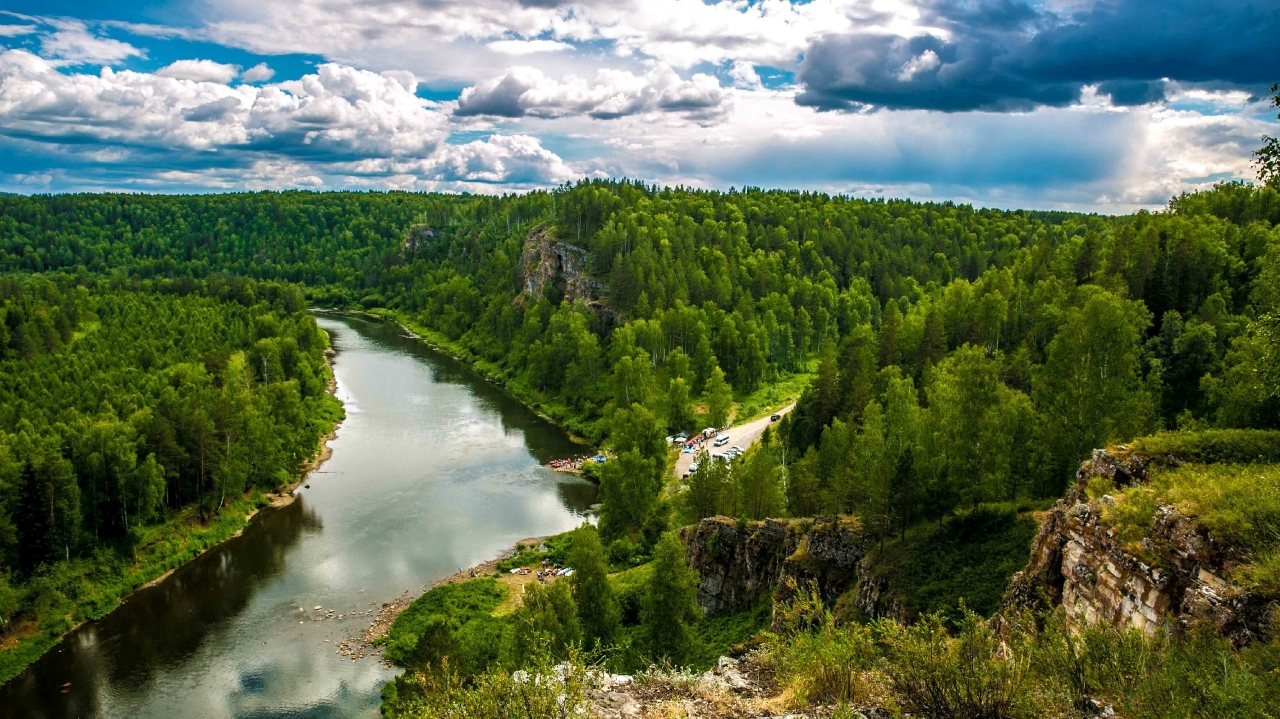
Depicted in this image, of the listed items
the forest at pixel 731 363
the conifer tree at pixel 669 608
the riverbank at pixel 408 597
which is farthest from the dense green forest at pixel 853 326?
the conifer tree at pixel 669 608

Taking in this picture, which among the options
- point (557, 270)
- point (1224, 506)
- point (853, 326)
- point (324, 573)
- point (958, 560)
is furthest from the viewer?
point (557, 270)

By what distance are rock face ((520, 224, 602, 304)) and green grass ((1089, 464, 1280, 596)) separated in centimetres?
8843

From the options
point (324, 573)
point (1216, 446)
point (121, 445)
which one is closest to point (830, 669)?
point (1216, 446)

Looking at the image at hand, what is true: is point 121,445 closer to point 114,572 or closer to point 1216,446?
point 114,572

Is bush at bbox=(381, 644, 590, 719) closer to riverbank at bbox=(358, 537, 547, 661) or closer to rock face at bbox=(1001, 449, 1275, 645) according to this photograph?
rock face at bbox=(1001, 449, 1275, 645)

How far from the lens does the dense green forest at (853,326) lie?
27.9 metres

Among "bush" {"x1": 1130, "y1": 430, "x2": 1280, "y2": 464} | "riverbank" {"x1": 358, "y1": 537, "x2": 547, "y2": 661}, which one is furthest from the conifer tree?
"riverbank" {"x1": 358, "y1": 537, "x2": 547, "y2": 661}

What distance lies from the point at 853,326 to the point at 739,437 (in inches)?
1565

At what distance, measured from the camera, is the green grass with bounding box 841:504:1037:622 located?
73.3 ft

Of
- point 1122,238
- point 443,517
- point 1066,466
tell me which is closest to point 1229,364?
point 1066,466

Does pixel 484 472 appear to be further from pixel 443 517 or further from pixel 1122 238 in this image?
pixel 1122 238

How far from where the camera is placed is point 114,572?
41.8 m

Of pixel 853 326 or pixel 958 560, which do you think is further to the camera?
→ pixel 853 326

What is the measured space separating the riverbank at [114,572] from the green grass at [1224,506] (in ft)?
141
